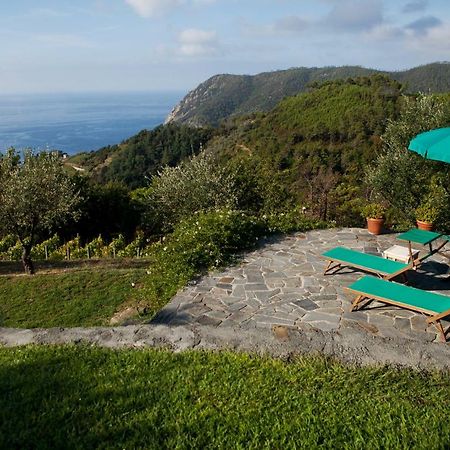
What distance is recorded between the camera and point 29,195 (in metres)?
14.1

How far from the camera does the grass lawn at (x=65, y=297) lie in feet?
29.5

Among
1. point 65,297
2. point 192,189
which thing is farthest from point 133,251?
point 65,297

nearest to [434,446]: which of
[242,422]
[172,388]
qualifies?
[242,422]

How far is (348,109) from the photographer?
65.9 m

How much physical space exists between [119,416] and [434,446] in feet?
8.28

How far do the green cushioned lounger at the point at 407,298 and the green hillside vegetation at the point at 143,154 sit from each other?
5916 cm

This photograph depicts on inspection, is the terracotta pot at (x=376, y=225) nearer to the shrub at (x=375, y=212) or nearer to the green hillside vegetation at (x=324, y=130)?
the shrub at (x=375, y=212)

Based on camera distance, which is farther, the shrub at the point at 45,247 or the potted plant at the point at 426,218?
the shrub at the point at 45,247

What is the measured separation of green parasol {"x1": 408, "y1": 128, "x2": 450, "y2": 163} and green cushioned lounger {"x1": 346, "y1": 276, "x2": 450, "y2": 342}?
1.81m

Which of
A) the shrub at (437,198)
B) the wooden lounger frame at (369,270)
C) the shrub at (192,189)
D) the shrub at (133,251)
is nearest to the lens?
the wooden lounger frame at (369,270)

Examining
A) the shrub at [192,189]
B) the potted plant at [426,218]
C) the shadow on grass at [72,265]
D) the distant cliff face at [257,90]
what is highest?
the distant cliff face at [257,90]

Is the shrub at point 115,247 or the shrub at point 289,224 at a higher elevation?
the shrub at point 289,224

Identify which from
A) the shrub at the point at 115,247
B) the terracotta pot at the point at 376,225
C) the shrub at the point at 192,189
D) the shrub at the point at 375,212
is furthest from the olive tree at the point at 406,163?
the shrub at the point at 115,247

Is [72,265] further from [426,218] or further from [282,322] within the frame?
[426,218]
